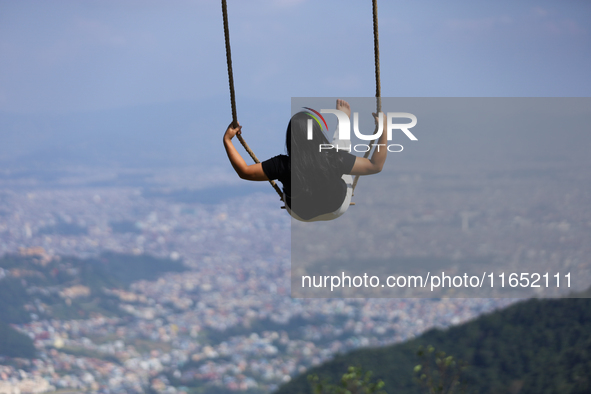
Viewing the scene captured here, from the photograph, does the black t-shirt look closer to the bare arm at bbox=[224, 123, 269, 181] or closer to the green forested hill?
the bare arm at bbox=[224, 123, 269, 181]

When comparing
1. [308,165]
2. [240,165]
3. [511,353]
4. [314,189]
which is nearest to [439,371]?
[314,189]

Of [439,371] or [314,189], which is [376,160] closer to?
[314,189]

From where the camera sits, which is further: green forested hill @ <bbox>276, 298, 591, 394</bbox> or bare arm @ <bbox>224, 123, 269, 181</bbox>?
green forested hill @ <bbox>276, 298, 591, 394</bbox>

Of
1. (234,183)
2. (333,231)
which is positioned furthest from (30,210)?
(333,231)

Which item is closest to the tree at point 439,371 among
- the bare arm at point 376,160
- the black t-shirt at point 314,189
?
the black t-shirt at point 314,189

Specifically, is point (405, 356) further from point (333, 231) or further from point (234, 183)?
point (234, 183)

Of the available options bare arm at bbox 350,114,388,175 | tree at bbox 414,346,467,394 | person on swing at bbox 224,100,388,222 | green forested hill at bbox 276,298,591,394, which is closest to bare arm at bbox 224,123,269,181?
person on swing at bbox 224,100,388,222

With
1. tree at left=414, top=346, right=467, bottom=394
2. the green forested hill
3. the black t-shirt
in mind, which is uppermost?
the black t-shirt
